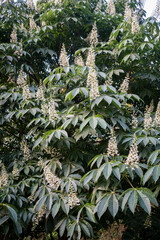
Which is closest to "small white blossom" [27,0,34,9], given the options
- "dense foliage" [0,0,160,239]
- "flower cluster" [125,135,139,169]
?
"dense foliage" [0,0,160,239]

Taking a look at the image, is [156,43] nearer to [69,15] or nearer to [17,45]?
[69,15]

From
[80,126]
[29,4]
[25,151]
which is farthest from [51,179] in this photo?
[29,4]

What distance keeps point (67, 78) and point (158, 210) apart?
2.65 m

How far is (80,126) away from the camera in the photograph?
89.5 inches

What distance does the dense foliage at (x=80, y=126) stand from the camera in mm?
2176

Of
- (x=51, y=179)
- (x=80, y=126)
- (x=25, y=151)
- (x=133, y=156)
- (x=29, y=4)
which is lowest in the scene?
(x=51, y=179)

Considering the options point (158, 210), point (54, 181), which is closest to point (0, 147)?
point (54, 181)

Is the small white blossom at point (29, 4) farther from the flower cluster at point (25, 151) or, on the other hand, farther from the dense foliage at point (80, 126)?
the flower cluster at point (25, 151)

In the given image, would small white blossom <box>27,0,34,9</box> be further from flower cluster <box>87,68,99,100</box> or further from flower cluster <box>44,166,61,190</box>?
flower cluster <box>44,166,61,190</box>

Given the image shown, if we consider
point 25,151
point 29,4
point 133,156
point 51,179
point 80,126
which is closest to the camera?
point 133,156

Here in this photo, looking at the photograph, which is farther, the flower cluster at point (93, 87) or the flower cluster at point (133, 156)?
the flower cluster at point (93, 87)

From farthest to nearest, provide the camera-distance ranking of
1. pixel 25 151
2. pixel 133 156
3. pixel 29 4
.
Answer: pixel 29 4 → pixel 25 151 → pixel 133 156

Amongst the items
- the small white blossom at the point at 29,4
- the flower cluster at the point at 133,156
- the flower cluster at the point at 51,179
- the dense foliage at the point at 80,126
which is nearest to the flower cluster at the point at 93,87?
the dense foliage at the point at 80,126

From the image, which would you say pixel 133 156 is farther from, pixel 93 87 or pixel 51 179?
pixel 51 179
